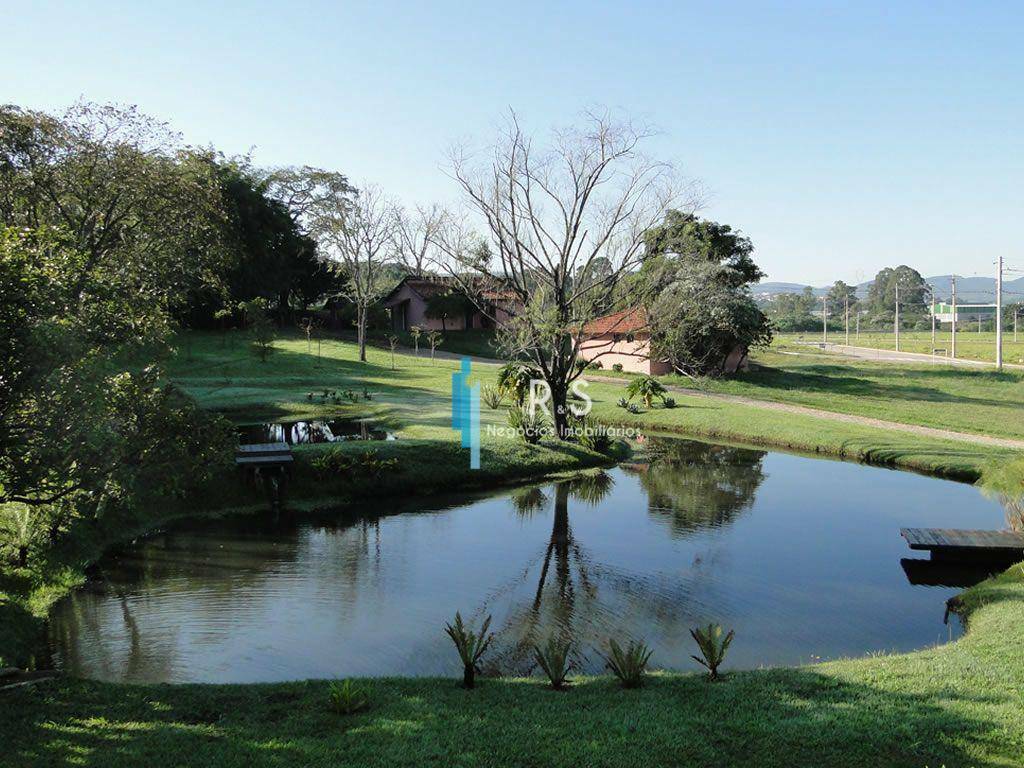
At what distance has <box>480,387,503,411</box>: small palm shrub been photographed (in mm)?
27886

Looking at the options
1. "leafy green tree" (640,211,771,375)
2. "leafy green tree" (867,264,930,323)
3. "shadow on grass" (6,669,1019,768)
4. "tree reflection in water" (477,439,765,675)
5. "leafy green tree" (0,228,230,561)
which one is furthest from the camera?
"leafy green tree" (867,264,930,323)

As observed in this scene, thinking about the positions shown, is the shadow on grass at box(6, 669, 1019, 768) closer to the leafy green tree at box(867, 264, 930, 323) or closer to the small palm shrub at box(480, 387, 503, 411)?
the small palm shrub at box(480, 387, 503, 411)

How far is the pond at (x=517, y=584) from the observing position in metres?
9.67

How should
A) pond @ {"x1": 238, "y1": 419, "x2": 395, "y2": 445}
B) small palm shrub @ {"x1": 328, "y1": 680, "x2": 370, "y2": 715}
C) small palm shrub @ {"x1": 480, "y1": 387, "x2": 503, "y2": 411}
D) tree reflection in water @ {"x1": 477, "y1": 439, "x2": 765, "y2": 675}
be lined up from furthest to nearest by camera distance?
small palm shrub @ {"x1": 480, "y1": 387, "x2": 503, "y2": 411}, pond @ {"x1": 238, "y1": 419, "x2": 395, "y2": 445}, tree reflection in water @ {"x1": 477, "y1": 439, "x2": 765, "y2": 675}, small palm shrub @ {"x1": 328, "y1": 680, "x2": 370, "y2": 715}

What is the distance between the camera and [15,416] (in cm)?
827

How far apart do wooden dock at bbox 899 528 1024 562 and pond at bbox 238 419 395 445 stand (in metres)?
14.5

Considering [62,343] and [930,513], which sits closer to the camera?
[62,343]

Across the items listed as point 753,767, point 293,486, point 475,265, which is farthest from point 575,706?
point 475,265

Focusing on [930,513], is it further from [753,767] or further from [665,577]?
[753,767]

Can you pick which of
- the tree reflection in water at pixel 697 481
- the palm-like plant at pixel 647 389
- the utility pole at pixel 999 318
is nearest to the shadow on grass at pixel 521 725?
the tree reflection in water at pixel 697 481

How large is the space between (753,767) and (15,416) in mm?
8053

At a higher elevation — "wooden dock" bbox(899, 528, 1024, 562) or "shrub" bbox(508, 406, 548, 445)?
"shrub" bbox(508, 406, 548, 445)

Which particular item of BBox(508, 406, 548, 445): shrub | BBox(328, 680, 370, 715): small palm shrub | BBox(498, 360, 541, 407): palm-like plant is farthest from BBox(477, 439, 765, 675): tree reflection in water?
BBox(498, 360, 541, 407): palm-like plant

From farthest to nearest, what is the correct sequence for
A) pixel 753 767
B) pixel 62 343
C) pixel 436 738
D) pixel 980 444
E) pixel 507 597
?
Result: 1. pixel 980 444
2. pixel 507 597
3. pixel 62 343
4. pixel 436 738
5. pixel 753 767
